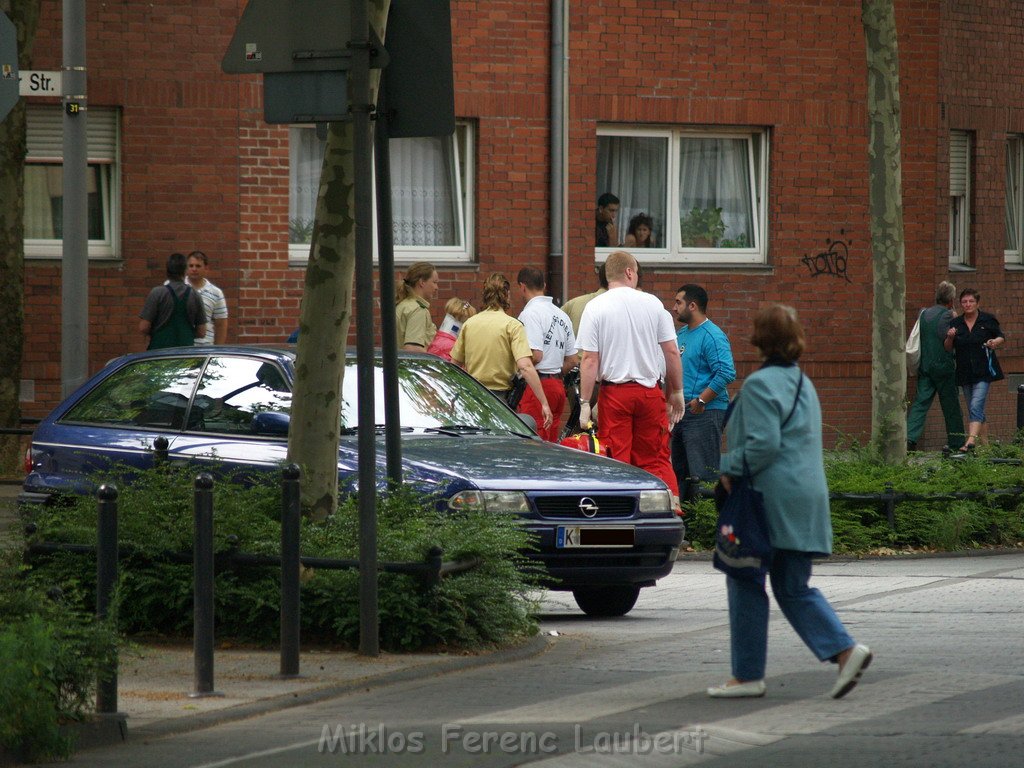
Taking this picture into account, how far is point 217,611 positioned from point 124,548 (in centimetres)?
53

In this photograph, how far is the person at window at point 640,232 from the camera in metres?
20.9

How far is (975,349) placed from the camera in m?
20.4

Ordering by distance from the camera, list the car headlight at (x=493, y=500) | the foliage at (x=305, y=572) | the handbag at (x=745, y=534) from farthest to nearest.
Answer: the car headlight at (x=493, y=500), the foliage at (x=305, y=572), the handbag at (x=745, y=534)

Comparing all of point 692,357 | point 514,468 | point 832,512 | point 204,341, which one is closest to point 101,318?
point 204,341

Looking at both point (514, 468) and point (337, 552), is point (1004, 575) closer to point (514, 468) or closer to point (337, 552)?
point (514, 468)

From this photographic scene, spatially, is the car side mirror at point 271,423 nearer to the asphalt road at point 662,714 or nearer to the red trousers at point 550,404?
the asphalt road at point 662,714

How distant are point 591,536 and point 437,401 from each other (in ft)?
5.65

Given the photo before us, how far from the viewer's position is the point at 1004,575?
40.6ft

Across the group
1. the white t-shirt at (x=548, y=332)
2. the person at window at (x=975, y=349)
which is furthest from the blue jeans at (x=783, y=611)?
the person at window at (x=975, y=349)

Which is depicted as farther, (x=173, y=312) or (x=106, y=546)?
(x=173, y=312)

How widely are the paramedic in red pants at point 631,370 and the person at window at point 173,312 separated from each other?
4.89 m

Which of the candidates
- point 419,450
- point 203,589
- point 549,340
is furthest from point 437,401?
point 549,340

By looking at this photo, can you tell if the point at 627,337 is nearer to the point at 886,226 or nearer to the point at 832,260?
the point at 886,226

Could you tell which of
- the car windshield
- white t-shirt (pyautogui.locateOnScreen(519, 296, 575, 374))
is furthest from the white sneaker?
white t-shirt (pyautogui.locateOnScreen(519, 296, 575, 374))
